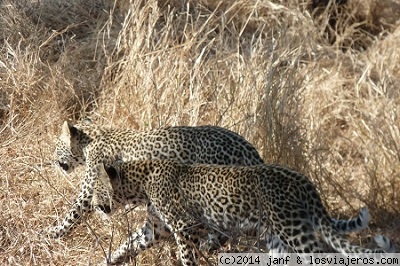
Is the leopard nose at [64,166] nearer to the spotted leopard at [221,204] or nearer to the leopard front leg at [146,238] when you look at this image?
the spotted leopard at [221,204]

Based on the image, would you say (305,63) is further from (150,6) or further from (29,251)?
(29,251)

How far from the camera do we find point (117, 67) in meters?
8.02

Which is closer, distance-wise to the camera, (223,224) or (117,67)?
(223,224)

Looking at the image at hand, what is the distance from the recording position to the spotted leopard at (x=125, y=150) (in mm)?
6016

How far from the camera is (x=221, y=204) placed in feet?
17.9

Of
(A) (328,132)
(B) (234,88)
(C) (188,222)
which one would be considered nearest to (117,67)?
(B) (234,88)

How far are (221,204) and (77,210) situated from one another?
1.21 m

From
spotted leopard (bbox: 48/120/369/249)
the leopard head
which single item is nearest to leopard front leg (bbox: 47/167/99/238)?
spotted leopard (bbox: 48/120/369/249)

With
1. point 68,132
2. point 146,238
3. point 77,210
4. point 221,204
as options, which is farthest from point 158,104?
point 221,204

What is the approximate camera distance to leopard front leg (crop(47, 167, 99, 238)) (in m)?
6.20

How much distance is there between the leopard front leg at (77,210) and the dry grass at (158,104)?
0.28 ft

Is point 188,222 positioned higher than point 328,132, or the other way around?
point 188,222

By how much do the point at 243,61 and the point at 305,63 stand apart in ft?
6.73

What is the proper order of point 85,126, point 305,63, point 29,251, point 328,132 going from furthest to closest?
point 305,63, point 328,132, point 85,126, point 29,251
